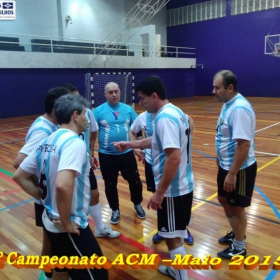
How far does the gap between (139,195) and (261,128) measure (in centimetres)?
697

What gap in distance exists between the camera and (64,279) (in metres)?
1.91

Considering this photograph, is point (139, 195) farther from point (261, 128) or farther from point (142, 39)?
point (142, 39)

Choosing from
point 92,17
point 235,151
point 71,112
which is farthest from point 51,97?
point 92,17

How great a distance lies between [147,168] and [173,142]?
4.52 ft

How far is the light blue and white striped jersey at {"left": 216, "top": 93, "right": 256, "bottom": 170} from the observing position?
2264 mm

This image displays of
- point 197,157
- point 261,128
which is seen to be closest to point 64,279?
point 197,157

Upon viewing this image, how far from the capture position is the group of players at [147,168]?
161 cm

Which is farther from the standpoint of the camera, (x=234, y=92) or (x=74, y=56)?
(x=74, y=56)

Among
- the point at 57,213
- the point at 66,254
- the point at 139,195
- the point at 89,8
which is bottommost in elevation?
the point at 139,195

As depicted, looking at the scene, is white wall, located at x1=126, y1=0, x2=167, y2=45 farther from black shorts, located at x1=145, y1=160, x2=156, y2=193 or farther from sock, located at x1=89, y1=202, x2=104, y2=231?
sock, located at x1=89, y1=202, x2=104, y2=231

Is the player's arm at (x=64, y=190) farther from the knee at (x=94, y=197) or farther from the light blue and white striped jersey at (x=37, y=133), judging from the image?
the knee at (x=94, y=197)

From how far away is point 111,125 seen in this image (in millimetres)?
3525

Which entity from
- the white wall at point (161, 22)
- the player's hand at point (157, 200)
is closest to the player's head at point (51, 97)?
the player's hand at point (157, 200)

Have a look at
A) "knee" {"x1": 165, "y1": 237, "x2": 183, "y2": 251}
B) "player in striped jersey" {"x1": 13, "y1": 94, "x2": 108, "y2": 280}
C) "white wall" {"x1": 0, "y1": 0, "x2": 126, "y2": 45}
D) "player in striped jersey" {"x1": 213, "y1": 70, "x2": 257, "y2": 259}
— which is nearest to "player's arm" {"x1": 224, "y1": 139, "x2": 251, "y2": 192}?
"player in striped jersey" {"x1": 213, "y1": 70, "x2": 257, "y2": 259}
